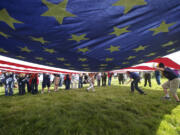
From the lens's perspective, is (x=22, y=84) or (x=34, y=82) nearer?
(x=22, y=84)

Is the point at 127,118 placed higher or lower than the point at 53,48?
lower

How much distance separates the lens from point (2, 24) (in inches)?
48.4

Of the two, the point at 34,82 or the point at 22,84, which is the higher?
the point at 34,82

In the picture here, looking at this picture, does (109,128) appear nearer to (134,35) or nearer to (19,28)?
(134,35)

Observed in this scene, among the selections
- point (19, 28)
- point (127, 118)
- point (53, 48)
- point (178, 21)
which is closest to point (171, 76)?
point (127, 118)

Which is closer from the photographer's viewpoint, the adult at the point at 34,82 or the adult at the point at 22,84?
the adult at the point at 22,84

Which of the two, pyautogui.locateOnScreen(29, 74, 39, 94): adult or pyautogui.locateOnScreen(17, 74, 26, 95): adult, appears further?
pyautogui.locateOnScreen(29, 74, 39, 94): adult

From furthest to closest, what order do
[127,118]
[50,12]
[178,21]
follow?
1. [127,118]
2. [178,21]
3. [50,12]

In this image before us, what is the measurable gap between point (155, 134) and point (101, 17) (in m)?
2.37

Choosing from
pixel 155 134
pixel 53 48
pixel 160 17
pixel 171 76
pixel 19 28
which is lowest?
pixel 155 134

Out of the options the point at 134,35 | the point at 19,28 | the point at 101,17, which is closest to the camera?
the point at 101,17

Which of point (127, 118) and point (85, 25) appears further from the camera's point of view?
point (127, 118)

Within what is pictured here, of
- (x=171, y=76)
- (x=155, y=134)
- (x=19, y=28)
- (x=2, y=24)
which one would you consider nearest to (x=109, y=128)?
(x=155, y=134)

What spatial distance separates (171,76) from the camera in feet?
12.2
